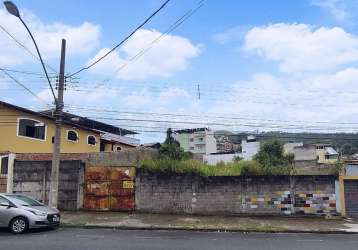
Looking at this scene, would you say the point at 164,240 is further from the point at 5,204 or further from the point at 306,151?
the point at 306,151

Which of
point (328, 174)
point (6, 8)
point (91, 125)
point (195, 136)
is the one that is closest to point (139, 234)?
point (6, 8)

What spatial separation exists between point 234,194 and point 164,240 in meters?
8.15

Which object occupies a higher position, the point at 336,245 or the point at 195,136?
the point at 195,136

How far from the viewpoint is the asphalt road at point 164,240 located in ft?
39.9

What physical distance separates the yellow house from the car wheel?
49.7 ft

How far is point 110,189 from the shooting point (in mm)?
22031

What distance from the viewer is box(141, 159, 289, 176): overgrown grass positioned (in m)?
21.6

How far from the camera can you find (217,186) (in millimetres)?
21375

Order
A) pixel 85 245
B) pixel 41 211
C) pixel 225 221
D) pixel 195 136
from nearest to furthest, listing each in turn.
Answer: pixel 85 245 < pixel 41 211 < pixel 225 221 < pixel 195 136

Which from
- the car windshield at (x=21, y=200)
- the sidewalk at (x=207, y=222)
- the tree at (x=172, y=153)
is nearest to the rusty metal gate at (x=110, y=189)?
the sidewalk at (x=207, y=222)

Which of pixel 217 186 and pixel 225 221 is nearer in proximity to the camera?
pixel 225 221

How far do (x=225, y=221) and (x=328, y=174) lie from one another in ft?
18.8

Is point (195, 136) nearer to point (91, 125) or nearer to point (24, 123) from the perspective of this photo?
point (91, 125)

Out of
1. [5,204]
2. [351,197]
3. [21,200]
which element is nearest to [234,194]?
[351,197]
